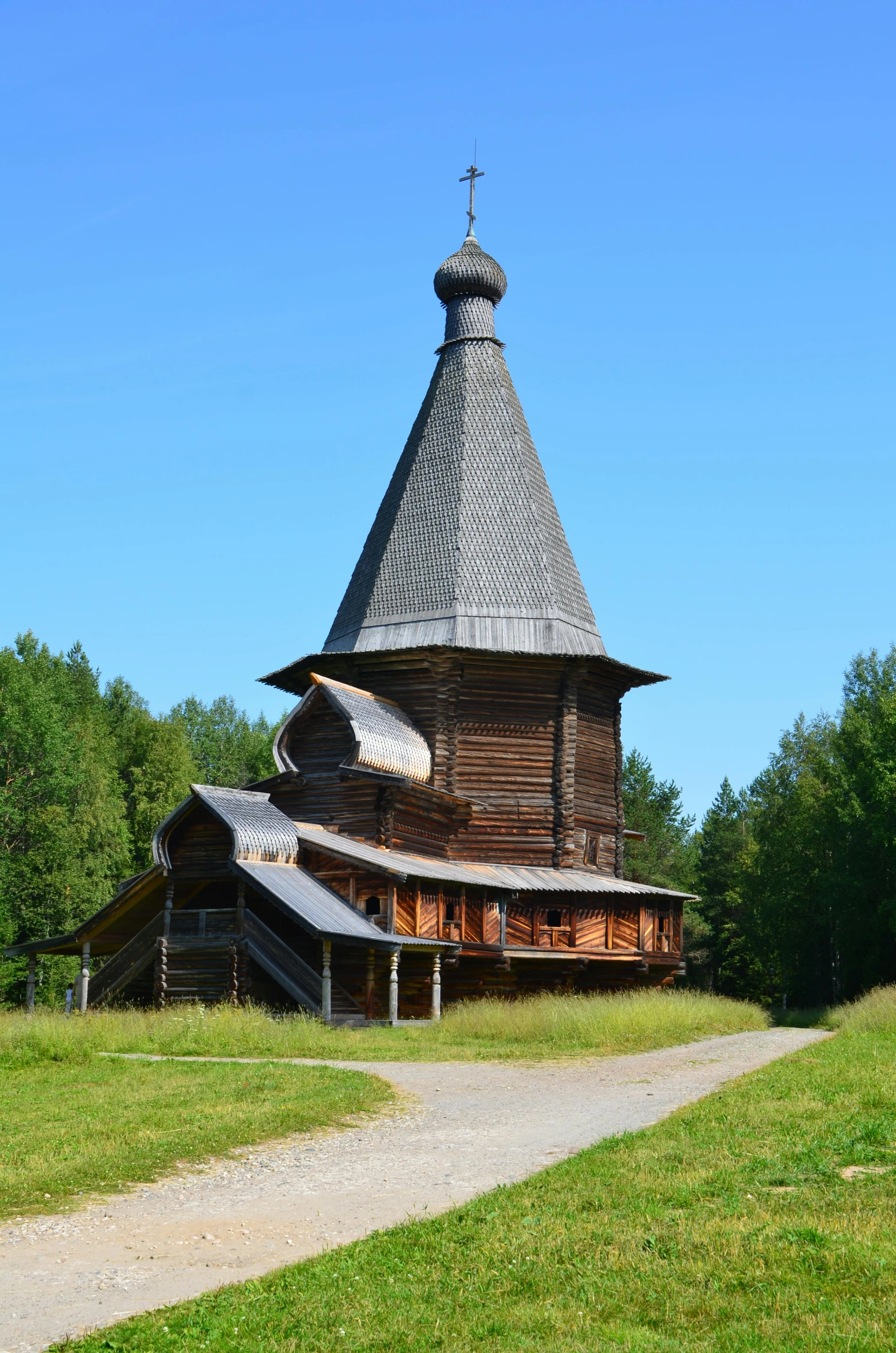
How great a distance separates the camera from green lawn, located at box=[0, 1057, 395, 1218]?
8039 millimetres

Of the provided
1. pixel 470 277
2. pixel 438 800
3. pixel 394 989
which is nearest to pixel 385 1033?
pixel 394 989

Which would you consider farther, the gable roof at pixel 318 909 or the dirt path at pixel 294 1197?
the gable roof at pixel 318 909

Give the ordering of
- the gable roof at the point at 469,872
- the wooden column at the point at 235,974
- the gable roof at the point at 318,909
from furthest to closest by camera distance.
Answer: the gable roof at the point at 469,872 → the wooden column at the point at 235,974 → the gable roof at the point at 318,909

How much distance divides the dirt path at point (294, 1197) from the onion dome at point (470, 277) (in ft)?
84.4

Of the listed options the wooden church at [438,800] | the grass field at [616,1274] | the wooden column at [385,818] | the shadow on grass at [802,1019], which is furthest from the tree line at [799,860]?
the grass field at [616,1274]

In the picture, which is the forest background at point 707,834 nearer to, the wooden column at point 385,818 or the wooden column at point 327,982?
the wooden column at point 385,818

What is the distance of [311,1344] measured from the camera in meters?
4.93

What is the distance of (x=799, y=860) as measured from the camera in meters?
42.6

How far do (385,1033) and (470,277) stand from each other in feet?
72.6

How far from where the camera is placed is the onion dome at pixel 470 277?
34375 mm

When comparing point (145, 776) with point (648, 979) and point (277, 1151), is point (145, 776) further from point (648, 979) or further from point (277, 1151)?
point (277, 1151)

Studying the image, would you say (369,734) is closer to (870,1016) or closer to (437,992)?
(437,992)

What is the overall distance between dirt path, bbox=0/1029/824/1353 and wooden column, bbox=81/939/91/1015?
38.9 feet

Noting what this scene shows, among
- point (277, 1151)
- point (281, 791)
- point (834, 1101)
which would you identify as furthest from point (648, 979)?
point (277, 1151)
